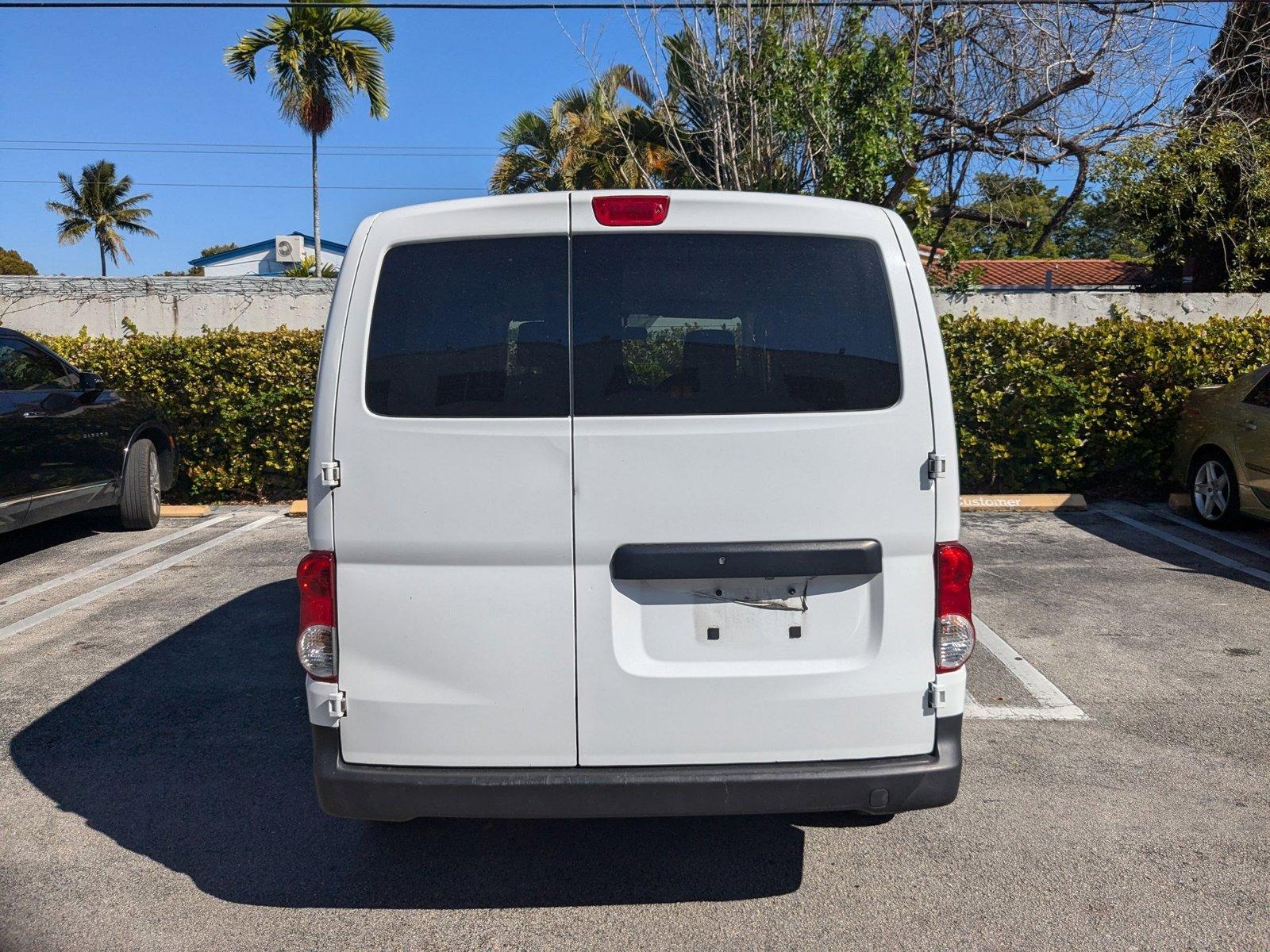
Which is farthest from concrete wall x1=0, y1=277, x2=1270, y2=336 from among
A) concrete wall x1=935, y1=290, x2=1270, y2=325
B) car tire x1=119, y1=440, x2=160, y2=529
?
car tire x1=119, y1=440, x2=160, y2=529

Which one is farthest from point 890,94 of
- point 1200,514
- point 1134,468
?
point 1200,514

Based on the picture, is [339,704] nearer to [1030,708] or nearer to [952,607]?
[952,607]

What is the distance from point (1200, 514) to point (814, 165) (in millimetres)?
6111

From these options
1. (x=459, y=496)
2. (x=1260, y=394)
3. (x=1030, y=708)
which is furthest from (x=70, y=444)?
(x=1260, y=394)

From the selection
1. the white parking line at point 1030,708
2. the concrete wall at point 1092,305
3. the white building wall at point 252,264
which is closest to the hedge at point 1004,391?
the concrete wall at point 1092,305

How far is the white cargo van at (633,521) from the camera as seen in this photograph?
281 centimetres

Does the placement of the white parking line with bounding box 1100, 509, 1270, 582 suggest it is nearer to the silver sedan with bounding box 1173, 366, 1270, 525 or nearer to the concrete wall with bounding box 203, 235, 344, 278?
the silver sedan with bounding box 1173, 366, 1270, 525

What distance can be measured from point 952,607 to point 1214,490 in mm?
6912

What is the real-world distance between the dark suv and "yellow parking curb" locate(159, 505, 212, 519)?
479 millimetres

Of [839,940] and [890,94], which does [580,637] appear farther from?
[890,94]

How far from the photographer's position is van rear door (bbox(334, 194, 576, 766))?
2.81 m

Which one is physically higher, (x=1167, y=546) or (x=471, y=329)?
(x=471, y=329)

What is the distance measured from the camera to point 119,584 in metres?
7.46

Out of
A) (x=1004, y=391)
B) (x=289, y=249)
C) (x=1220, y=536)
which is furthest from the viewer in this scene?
(x=289, y=249)
